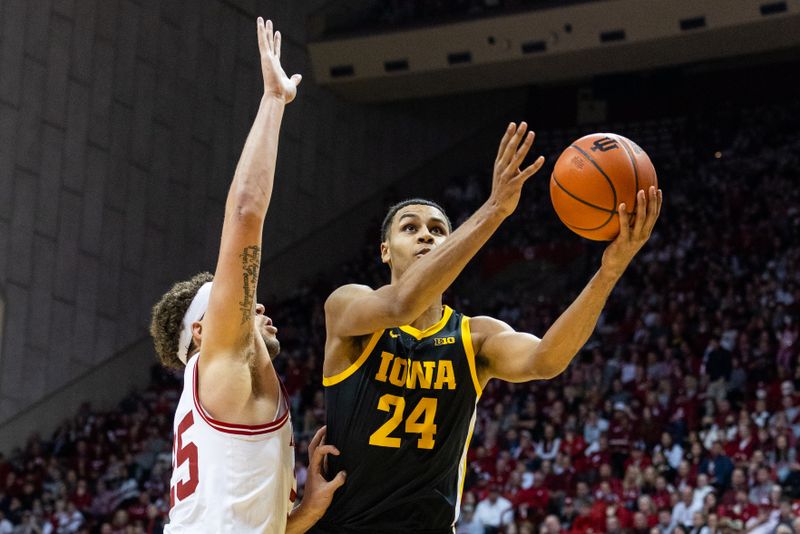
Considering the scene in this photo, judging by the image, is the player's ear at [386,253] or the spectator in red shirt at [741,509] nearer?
the player's ear at [386,253]

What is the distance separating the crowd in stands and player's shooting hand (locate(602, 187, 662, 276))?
6.67 meters

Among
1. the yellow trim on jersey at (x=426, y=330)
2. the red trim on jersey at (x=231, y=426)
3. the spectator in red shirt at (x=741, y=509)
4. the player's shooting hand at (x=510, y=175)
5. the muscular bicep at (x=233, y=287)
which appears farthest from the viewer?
the spectator in red shirt at (x=741, y=509)

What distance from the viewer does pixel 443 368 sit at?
12.9ft

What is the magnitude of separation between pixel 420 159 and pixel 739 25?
7.98m

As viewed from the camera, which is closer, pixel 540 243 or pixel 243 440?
pixel 243 440

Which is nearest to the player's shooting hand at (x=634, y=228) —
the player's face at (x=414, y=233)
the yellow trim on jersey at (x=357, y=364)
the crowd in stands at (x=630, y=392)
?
the player's face at (x=414, y=233)

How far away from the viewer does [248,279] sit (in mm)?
3164

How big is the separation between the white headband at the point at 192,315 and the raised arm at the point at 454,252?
0.51m

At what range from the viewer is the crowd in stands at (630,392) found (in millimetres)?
11273

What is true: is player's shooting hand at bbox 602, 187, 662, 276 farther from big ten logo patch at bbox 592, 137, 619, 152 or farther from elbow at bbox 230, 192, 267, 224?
elbow at bbox 230, 192, 267, 224

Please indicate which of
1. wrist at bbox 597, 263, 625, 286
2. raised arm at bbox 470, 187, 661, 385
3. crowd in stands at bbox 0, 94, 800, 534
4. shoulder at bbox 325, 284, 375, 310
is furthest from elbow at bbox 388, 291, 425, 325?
crowd in stands at bbox 0, 94, 800, 534

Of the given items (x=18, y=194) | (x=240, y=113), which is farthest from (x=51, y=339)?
(x=240, y=113)

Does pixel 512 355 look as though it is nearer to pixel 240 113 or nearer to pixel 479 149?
pixel 240 113

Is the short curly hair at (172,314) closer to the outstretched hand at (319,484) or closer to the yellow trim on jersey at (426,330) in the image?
the outstretched hand at (319,484)
